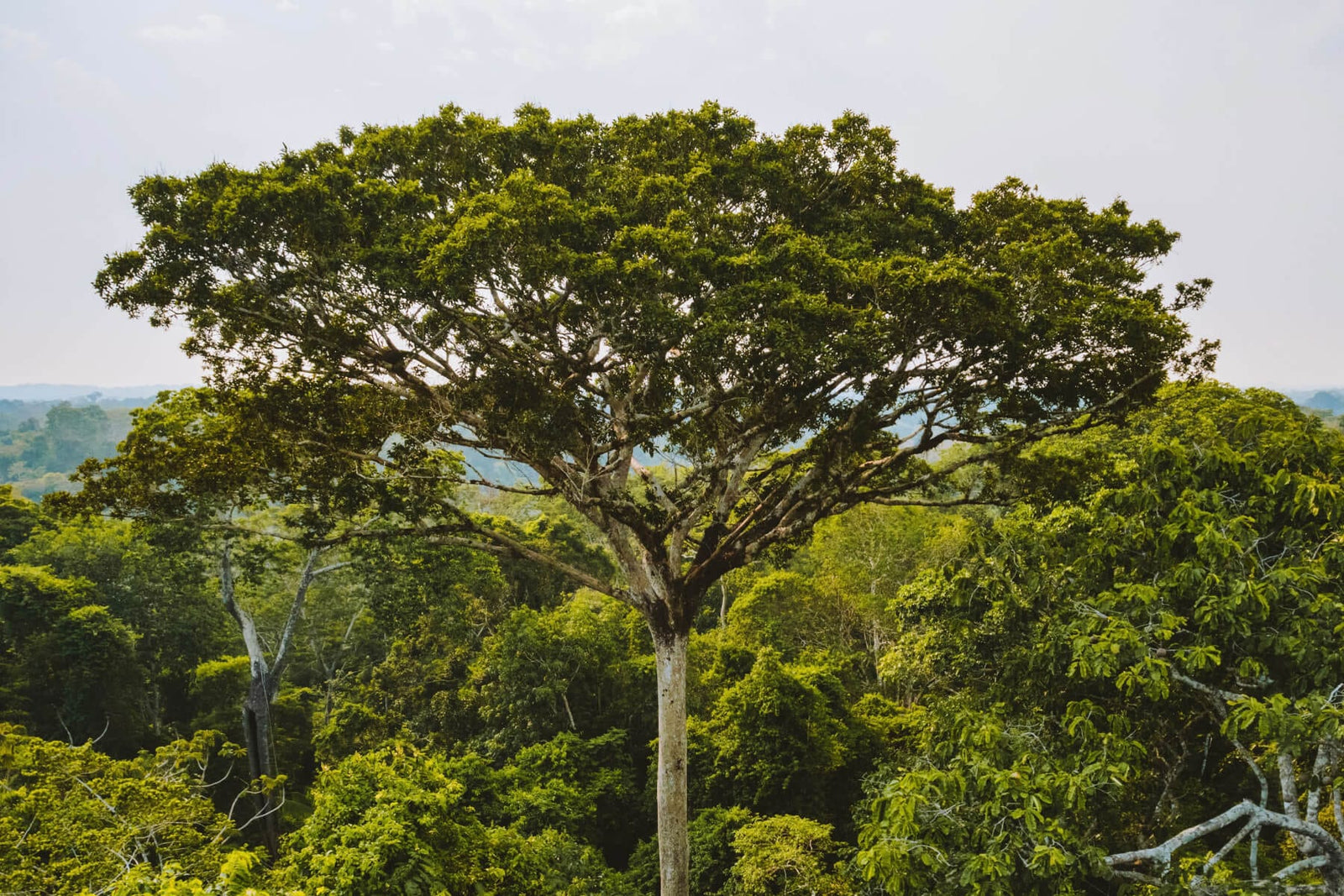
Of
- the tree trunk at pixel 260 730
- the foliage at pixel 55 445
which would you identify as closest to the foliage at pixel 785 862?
the tree trunk at pixel 260 730

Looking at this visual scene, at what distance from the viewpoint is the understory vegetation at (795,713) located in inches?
161

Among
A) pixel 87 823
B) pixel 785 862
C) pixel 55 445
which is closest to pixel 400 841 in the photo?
pixel 87 823

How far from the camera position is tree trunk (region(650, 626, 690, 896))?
7.82 m

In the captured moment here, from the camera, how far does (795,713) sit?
12.0 meters

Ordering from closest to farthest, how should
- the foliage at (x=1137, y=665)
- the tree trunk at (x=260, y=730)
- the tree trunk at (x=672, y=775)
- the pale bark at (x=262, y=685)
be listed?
1. the foliage at (x=1137, y=665)
2. the tree trunk at (x=672, y=775)
3. the pale bark at (x=262, y=685)
4. the tree trunk at (x=260, y=730)

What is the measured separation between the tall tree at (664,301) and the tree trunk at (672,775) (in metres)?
0.03

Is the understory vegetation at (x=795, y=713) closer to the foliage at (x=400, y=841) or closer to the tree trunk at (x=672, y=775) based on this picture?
the foliage at (x=400, y=841)

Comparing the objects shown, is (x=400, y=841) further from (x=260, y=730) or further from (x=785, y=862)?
(x=260, y=730)

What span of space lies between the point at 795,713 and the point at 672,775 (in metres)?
4.69

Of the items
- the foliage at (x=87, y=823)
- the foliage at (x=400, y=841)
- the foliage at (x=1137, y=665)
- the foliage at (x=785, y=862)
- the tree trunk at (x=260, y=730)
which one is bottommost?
the tree trunk at (x=260, y=730)

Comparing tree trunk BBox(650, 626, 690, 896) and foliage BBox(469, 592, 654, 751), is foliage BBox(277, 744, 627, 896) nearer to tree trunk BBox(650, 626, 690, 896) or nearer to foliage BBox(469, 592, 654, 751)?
tree trunk BBox(650, 626, 690, 896)

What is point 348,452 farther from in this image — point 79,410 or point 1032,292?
point 79,410

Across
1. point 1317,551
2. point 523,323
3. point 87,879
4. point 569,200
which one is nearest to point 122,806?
point 87,879

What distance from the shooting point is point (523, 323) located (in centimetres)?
714
